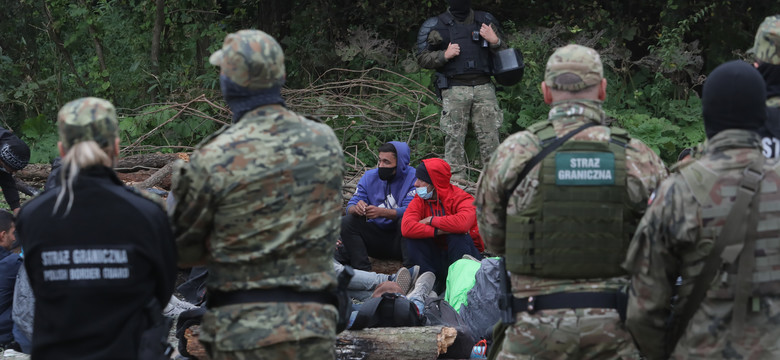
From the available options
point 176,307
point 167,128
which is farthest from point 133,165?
point 176,307

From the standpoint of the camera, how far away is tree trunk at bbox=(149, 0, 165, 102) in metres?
13.0

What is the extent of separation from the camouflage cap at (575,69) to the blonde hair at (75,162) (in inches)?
68.5

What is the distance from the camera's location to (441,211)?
7.26 metres

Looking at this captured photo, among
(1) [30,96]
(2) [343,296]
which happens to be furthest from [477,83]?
(1) [30,96]

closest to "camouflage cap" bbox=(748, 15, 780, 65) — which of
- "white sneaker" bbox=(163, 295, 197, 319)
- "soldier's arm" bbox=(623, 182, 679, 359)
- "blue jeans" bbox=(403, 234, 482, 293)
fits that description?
"soldier's arm" bbox=(623, 182, 679, 359)

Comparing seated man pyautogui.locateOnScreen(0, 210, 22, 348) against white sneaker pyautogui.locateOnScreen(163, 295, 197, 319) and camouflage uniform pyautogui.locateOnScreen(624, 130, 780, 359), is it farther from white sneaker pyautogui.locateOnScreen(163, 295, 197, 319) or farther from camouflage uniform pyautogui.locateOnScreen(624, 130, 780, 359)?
camouflage uniform pyautogui.locateOnScreen(624, 130, 780, 359)

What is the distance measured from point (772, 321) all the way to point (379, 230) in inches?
184

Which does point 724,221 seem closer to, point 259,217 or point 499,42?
point 259,217

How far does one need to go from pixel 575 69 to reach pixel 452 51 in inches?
199

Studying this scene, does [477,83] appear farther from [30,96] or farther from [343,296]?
[30,96]

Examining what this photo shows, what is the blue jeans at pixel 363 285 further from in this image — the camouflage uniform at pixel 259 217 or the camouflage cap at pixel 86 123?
the camouflage cap at pixel 86 123

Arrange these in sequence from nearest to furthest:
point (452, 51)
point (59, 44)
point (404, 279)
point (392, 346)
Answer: point (392, 346) < point (404, 279) < point (452, 51) < point (59, 44)

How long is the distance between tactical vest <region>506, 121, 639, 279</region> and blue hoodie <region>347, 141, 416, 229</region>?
3959 mm

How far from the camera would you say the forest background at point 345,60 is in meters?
10.4
